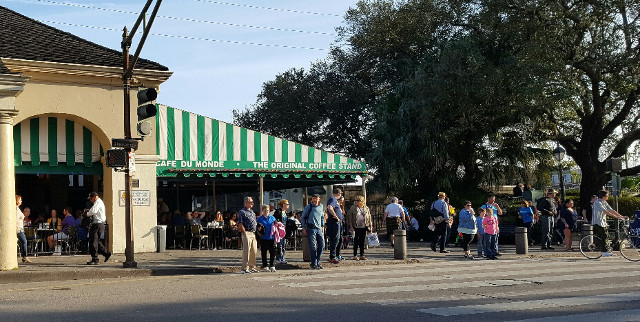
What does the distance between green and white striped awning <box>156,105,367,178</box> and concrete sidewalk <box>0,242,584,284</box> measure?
2.51 meters

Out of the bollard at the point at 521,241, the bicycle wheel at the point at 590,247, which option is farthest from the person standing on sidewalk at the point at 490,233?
the bicycle wheel at the point at 590,247

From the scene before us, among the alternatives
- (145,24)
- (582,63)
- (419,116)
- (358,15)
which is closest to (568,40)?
(582,63)

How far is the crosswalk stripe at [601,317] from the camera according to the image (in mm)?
8859

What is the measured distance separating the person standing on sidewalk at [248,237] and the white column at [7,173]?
4.87 meters

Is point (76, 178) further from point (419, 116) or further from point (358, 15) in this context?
point (358, 15)

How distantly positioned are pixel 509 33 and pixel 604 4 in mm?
3702

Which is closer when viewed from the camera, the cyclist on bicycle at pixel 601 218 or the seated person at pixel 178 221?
the cyclist on bicycle at pixel 601 218

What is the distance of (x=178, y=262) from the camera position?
59.1 ft

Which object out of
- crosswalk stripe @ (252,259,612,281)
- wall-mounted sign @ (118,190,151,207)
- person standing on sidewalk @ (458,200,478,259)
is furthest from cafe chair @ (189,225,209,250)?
person standing on sidewalk @ (458,200,478,259)

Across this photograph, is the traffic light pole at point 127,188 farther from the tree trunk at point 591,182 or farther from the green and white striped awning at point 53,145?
the tree trunk at point 591,182

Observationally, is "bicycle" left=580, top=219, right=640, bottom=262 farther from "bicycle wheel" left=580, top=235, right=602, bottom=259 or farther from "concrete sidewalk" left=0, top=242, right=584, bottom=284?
"concrete sidewalk" left=0, top=242, right=584, bottom=284

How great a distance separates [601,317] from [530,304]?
1349 mm

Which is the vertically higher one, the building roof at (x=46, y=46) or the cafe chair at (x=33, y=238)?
the building roof at (x=46, y=46)

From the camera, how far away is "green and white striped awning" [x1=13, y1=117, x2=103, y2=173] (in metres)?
19.6
